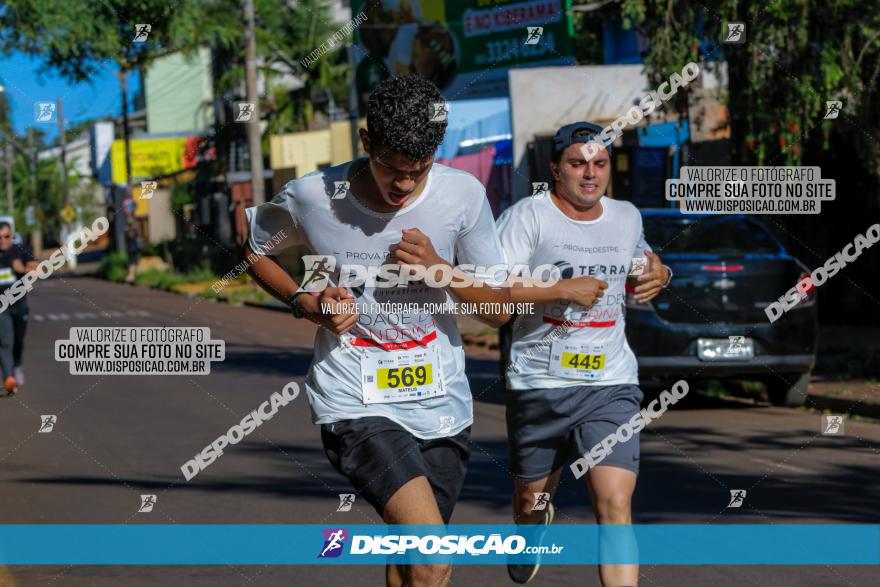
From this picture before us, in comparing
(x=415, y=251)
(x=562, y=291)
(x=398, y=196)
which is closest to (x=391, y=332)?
(x=415, y=251)

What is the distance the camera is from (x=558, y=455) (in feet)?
18.8

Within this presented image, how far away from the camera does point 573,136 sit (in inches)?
223

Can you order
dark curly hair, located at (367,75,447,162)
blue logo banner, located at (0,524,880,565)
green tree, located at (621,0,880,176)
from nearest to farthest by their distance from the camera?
1. dark curly hair, located at (367,75,447,162)
2. blue logo banner, located at (0,524,880,565)
3. green tree, located at (621,0,880,176)

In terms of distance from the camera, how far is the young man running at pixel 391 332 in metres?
4.31

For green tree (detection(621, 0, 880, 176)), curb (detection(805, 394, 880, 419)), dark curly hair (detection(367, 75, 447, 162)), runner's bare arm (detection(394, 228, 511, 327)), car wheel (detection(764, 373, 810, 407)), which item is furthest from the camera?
green tree (detection(621, 0, 880, 176))

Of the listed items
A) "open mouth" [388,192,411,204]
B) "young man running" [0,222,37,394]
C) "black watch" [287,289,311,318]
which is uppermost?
"open mouth" [388,192,411,204]

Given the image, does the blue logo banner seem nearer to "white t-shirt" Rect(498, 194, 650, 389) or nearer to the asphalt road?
the asphalt road

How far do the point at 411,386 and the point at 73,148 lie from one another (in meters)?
86.9

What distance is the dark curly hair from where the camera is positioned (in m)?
4.09

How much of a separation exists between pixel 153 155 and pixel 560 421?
51784 mm

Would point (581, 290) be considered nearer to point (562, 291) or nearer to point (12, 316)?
point (562, 291)

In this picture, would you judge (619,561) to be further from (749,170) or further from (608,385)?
(749,170)

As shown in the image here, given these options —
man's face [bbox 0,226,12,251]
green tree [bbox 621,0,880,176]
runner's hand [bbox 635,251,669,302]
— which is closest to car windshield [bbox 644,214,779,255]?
green tree [bbox 621,0,880,176]

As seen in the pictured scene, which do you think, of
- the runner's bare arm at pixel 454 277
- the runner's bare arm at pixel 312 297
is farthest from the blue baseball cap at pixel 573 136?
the runner's bare arm at pixel 312 297
